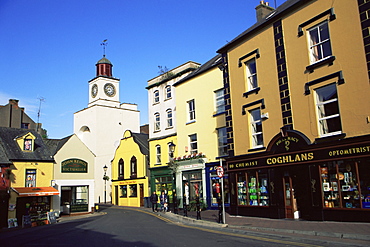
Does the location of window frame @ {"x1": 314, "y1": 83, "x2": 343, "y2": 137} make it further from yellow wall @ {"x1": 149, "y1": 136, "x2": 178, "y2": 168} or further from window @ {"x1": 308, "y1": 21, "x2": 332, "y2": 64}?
yellow wall @ {"x1": 149, "y1": 136, "x2": 178, "y2": 168}

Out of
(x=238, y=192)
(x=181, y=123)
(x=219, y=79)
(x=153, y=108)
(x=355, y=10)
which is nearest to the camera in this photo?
(x=355, y=10)

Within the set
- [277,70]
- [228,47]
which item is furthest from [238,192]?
[228,47]

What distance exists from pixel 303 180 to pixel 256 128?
4144 millimetres

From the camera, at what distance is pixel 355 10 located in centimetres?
1389

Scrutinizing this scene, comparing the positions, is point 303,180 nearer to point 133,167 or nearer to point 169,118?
point 169,118

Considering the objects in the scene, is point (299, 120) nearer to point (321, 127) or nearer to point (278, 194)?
point (321, 127)

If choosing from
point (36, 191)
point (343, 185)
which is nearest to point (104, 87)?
point (36, 191)

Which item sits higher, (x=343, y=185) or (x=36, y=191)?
(x=36, y=191)

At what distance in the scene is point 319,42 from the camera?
1564cm

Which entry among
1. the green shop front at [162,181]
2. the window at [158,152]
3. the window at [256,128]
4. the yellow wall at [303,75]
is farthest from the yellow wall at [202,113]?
the window at [256,128]

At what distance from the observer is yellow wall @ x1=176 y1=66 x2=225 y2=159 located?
85.6 feet

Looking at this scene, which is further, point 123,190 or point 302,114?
point 123,190

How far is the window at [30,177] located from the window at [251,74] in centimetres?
1876

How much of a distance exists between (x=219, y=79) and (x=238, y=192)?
990 centimetres
